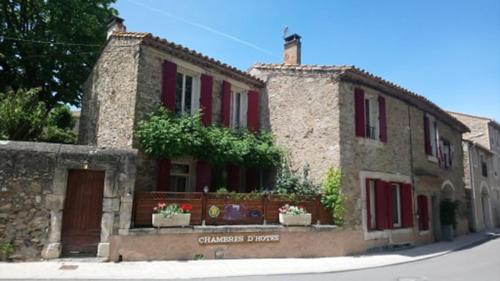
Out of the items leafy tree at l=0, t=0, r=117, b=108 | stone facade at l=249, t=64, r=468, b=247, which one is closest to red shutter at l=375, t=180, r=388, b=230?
stone facade at l=249, t=64, r=468, b=247

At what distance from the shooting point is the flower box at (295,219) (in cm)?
966

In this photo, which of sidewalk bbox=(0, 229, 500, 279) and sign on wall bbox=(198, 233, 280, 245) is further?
sign on wall bbox=(198, 233, 280, 245)

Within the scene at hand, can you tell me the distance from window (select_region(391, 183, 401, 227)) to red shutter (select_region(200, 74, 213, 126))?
24.5ft

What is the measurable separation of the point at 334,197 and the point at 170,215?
16.6 ft

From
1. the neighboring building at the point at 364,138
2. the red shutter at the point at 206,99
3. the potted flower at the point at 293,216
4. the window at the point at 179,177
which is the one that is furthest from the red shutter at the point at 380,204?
the window at the point at 179,177

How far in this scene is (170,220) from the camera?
27.6ft

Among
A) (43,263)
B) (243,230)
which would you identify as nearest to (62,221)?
(43,263)

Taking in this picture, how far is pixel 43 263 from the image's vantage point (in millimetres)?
7375

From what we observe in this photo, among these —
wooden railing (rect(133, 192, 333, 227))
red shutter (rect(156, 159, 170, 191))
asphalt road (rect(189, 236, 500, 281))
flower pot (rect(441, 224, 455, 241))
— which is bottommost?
asphalt road (rect(189, 236, 500, 281))

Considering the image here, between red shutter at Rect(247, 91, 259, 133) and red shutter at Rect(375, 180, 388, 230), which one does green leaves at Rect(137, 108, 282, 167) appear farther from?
red shutter at Rect(375, 180, 388, 230)

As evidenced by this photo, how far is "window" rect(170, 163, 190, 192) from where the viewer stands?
10977 mm

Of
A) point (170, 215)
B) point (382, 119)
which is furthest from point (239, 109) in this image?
point (170, 215)

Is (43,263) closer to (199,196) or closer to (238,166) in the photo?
(199,196)

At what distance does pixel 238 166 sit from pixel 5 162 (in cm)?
673
